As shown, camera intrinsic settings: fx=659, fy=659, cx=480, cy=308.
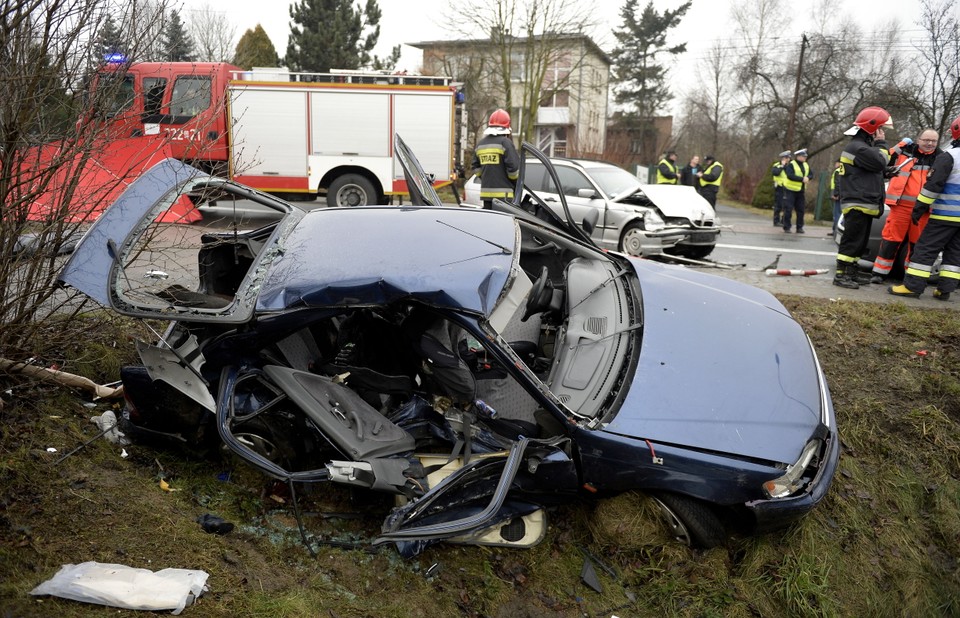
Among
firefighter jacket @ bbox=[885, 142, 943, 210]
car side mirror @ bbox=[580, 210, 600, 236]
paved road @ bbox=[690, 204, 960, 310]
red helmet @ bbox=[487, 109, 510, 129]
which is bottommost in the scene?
paved road @ bbox=[690, 204, 960, 310]

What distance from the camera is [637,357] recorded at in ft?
11.1

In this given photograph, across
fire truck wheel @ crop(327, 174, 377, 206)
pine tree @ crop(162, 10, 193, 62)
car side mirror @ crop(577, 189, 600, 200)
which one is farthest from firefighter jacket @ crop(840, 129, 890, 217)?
fire truck wheel @ crop(327, 174, 377, 206)

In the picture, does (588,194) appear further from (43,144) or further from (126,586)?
(126,586)

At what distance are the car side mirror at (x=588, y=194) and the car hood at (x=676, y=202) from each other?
264 millimetres

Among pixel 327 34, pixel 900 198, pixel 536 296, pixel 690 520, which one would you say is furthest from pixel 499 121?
pixel 327 34

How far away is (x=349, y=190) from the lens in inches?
475

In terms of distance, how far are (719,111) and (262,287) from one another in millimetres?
42144

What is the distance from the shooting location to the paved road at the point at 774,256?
17.0 ft

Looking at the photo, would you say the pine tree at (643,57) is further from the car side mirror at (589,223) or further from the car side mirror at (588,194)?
the car side mirror at (589,223)

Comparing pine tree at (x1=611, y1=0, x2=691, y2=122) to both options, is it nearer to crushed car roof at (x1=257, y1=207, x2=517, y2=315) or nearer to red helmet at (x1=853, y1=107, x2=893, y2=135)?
red helmet at (x1=853, y1=107, x2=893, y2=135)

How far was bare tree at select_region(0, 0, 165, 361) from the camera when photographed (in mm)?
3182

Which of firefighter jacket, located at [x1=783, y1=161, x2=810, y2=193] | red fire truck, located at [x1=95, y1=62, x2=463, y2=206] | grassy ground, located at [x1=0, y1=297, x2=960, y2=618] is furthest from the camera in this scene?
firefighter jacket, located at [x1=783, y1=161, x2=810, y2=193]

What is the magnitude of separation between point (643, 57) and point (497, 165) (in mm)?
36810

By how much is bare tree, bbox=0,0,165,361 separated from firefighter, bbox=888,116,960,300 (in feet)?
23.0
